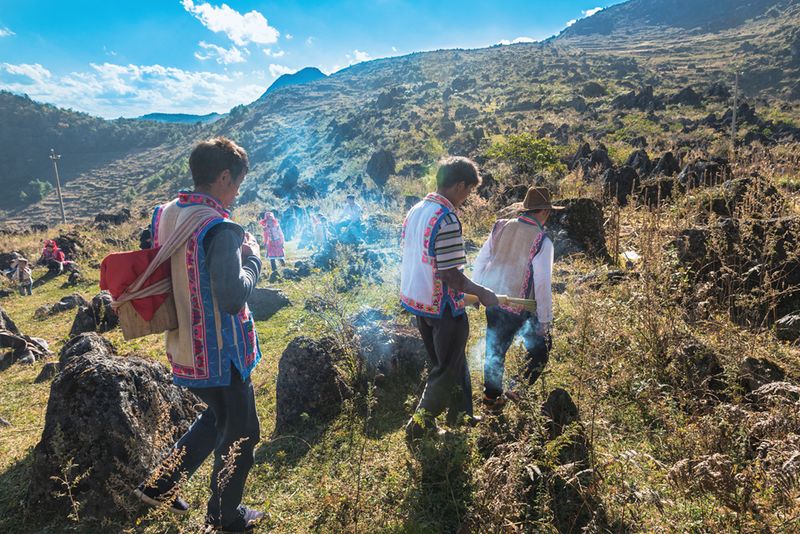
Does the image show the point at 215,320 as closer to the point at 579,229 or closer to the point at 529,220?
the point at 529,220

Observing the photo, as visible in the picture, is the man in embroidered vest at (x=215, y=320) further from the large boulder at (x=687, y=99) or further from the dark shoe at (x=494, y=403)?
the large boulder at (x=687, y=99)

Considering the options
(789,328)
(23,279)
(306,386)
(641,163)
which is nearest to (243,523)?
(306,386)

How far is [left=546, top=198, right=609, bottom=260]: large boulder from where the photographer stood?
270 inches

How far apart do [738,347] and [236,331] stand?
329 centimetres

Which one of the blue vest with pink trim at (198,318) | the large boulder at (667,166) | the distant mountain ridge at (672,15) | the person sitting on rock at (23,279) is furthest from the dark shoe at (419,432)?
the distant mountain ridge at (672,15)

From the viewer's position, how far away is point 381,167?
30.0 meters

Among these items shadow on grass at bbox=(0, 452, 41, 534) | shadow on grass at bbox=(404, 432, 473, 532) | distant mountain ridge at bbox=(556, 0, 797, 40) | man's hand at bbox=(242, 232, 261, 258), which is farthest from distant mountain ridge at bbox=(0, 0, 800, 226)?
man's hand at bbox=(242, 232, 261, 258)

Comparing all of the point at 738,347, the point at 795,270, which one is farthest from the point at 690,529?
the point at 795,270

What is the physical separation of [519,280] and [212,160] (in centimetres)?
206

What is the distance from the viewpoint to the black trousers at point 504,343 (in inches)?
125

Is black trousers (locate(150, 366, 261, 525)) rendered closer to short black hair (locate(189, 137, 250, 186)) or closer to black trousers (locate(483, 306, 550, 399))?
short black hair (locate(189, 137, 250, 186))

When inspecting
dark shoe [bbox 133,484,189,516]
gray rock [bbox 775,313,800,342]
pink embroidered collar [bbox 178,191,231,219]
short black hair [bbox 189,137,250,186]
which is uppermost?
short black hair [bbox 189,137,250,186]

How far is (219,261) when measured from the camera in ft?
5.94

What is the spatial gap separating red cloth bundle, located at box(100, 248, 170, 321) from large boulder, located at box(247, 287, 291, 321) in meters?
5.46
